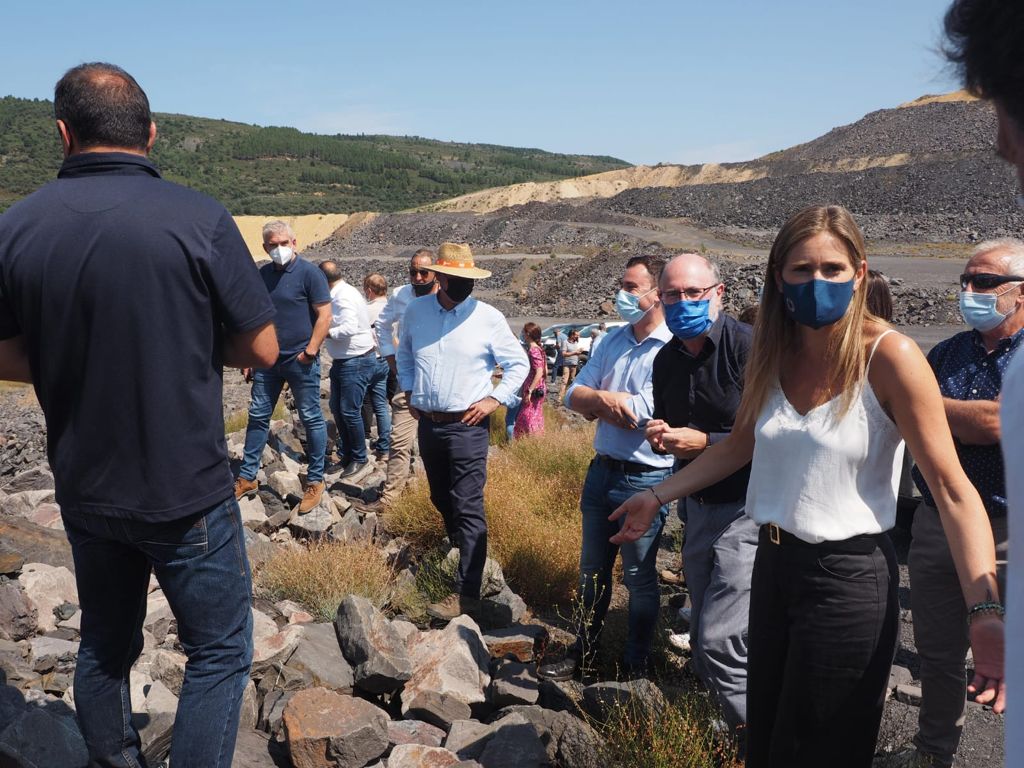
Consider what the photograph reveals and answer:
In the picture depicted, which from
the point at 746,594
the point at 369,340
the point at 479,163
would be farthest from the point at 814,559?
the point at 479,163

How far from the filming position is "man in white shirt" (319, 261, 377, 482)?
7578 millimetres

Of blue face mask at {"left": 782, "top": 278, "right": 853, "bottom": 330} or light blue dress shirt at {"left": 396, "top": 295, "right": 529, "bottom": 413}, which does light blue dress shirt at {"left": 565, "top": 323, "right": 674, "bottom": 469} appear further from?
blue face mask at {"left": 782, "top": 278, "right": 853, "bottom": 330}

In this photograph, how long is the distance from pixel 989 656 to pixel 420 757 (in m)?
2.08

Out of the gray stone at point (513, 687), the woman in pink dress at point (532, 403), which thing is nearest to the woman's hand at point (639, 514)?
the gray stone at point (513, 687)

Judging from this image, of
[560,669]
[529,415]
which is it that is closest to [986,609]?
[560,669]

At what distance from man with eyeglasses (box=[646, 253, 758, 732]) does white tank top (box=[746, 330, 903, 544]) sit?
1.05m

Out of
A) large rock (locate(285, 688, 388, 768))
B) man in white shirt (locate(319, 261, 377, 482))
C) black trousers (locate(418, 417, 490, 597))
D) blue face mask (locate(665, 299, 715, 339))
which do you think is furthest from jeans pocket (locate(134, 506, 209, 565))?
man in white shirt (locate(319, 261, 377, 482))

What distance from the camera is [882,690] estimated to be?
2.30 metres

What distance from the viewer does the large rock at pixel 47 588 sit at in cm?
448

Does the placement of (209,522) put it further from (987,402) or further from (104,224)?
(987,402)

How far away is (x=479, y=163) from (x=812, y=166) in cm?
9758

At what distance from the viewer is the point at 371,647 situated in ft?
13.2

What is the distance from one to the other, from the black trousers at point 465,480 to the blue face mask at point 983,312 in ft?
8.58

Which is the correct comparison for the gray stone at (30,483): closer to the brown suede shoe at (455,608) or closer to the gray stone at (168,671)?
the brown suede shoe at (455,608)
